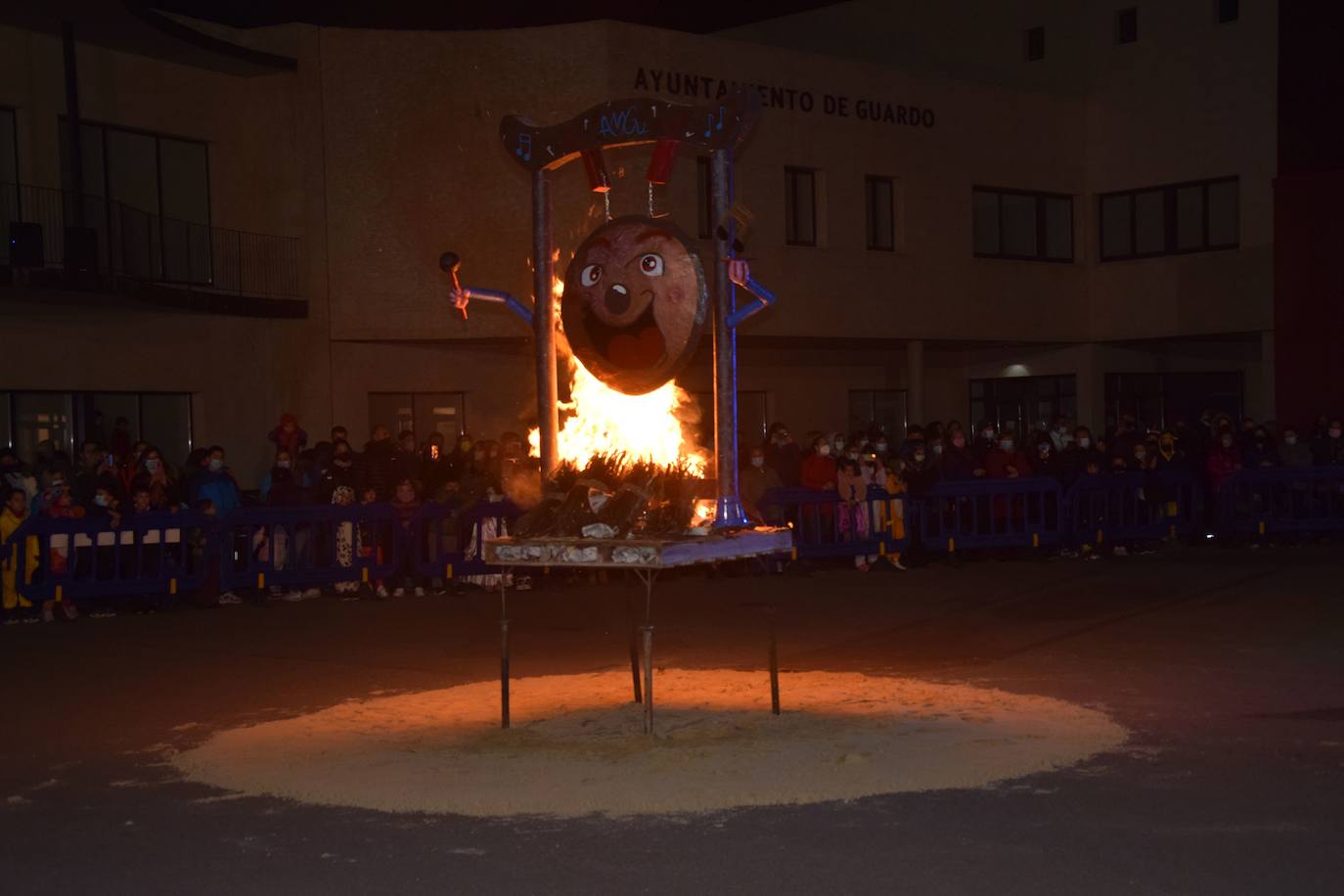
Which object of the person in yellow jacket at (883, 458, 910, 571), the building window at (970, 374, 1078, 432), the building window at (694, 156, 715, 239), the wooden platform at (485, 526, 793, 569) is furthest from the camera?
the building window at (970, 374, 1078, 432)

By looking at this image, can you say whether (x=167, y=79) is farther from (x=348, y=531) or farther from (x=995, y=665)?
(x=995, y=665)

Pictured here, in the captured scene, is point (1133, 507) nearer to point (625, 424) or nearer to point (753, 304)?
point (625, 424)

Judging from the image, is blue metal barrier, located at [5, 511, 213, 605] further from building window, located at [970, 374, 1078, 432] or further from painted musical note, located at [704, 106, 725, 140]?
building window, located at [970, 374, 1078, 432]

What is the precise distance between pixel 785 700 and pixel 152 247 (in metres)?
18.9

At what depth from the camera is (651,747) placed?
9430 mm

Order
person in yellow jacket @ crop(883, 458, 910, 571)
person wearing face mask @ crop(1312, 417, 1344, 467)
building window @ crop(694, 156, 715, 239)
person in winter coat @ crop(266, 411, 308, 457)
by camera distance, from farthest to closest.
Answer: building window @ crop(694, 156, 715, 239) → person wearing face mask @ crop(1312, 417, 1344, 467) → person in winter coat @ crop(266, 411, 308, 457) → person in yellow jacket @ crop(883, 458, 910, 571)

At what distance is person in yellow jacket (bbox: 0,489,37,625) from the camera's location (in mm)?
16406

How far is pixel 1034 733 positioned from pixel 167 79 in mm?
21647

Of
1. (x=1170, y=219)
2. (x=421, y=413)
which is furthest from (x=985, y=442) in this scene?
(x=1170, y=219)

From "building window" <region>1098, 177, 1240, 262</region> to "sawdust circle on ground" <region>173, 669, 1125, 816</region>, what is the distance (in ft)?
83.7

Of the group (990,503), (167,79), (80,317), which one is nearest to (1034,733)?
(990,503)

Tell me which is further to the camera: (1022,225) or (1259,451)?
(1022,225)

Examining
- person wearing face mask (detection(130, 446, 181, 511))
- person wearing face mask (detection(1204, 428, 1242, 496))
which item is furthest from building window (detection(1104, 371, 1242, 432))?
person wearing face mask (detection(130, 446, 181, 511))

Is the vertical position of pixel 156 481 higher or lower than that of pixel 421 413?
lower
